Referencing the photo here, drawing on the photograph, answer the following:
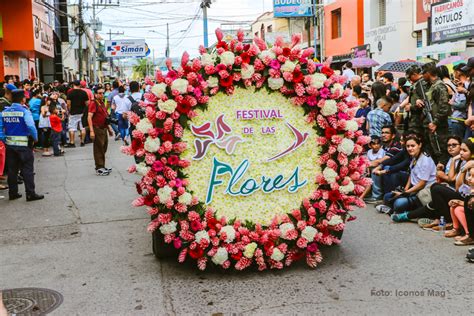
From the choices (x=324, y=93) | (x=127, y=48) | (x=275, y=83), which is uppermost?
(x=127, y=48)

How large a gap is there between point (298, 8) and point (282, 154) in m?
30.1

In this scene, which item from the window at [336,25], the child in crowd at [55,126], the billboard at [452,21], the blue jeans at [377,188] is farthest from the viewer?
the window at [336,25]

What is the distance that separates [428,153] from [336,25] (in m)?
25.5

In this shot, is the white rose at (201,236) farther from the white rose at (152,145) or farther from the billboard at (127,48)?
the billboard at (127,48)

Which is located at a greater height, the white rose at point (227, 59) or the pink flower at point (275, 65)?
the white rose at point (227, 59)

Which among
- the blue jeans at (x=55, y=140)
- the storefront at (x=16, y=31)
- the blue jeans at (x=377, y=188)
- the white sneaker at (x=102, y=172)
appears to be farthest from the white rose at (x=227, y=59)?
the storefront at (x=16, y=31)

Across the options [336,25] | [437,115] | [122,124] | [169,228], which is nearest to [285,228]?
[169,228]

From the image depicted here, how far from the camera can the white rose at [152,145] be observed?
16.7ft

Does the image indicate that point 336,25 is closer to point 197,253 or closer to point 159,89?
point 159,89

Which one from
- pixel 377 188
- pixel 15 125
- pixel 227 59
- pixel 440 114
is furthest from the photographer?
pixel 15 125

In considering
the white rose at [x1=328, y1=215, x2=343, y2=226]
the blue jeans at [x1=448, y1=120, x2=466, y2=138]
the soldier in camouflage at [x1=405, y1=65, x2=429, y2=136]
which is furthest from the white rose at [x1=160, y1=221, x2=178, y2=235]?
the blue jeans at [x1=448, y1=120, x2=466, y2=138]

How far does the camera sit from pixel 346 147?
5367 mm

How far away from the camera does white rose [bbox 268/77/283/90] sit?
5305 mm

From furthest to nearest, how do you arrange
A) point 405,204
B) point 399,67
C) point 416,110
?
point 399,67 < point 416,110 < point 405,204
